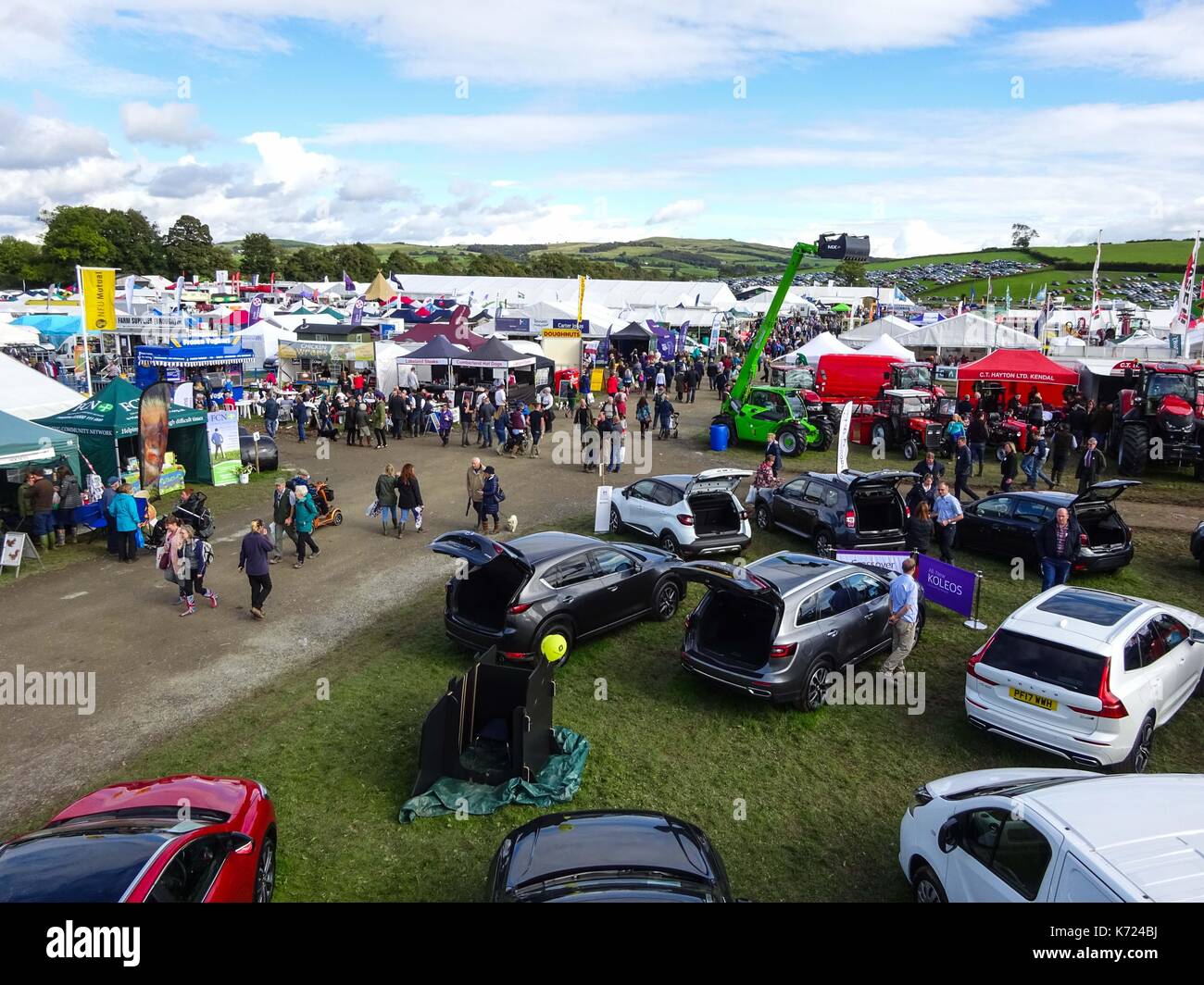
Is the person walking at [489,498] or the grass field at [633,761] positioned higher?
the person walking at [489,498]

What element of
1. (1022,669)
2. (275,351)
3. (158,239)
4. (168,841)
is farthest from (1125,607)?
(158,239)

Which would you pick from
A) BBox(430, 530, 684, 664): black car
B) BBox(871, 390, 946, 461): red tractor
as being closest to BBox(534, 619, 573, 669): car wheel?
BBox(430, 530, 684, 664): black car

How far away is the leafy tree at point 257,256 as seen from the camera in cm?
9869

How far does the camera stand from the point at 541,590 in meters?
9.46

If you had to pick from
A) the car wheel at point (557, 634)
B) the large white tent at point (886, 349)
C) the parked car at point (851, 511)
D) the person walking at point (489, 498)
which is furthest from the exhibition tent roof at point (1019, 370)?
the car wheel at point (557, 634)

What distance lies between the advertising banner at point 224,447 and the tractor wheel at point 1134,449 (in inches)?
828

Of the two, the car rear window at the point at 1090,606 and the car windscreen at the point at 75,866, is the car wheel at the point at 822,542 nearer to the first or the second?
the car rear window at the point at 1090,606

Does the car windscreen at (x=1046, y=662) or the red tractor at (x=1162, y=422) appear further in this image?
the red tractor at (x=1162, y=422)

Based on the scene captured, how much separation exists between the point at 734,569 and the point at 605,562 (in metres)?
2.21

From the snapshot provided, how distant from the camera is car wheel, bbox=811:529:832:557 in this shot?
1353 centimetres

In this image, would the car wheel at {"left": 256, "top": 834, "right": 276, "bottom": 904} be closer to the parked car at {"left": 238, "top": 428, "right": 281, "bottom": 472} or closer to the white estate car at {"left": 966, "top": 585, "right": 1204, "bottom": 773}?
the white estate car at {"left": 966, "top": 585, "right": 1204, "bottom": 773}

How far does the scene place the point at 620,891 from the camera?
14.3 ft

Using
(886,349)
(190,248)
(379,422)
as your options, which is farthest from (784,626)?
(190,248)
